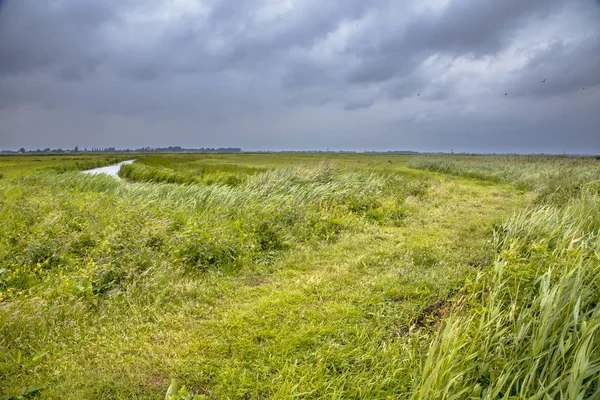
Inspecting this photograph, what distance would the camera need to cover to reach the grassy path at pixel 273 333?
8.54ft

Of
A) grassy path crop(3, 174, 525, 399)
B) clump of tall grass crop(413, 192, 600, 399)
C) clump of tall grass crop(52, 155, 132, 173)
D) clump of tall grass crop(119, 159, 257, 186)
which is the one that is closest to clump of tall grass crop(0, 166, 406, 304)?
grassy path crop(3, 174, 525, 399)

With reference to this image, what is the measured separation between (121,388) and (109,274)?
2283 millimetres

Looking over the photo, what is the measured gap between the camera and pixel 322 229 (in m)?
7.19

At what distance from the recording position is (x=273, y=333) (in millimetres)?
3264

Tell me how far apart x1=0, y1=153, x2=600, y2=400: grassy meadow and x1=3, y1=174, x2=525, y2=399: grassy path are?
2cm

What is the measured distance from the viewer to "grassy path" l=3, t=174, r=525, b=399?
260cm

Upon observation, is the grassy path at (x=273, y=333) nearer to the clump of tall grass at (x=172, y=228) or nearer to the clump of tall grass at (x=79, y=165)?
the clump of tall grass at (x=172, y=228)

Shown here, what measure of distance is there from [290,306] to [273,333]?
57 centimetres

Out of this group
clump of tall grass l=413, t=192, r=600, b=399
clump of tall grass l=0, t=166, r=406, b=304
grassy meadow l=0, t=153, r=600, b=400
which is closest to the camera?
clump of tall grass l=413, t=192, r=600, b=399

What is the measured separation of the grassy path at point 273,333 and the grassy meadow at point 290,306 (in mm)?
→ 17

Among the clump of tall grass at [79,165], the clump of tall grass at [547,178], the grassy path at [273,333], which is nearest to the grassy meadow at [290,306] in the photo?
the grassy path at [273,333]

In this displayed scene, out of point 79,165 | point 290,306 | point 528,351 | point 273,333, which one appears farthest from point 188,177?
point 79,165

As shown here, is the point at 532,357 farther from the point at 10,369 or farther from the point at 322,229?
the point at 322,229

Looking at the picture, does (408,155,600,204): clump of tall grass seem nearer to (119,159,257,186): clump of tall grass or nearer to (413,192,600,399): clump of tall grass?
(413,192,600,399): clump of tall grass
